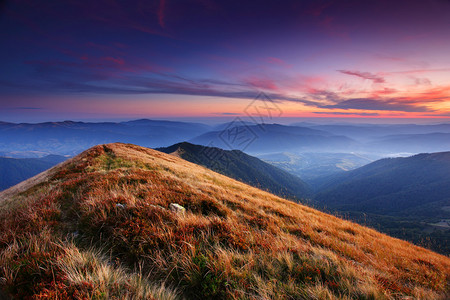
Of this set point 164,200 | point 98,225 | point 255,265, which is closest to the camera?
point 255,265

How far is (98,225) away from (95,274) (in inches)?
79.3

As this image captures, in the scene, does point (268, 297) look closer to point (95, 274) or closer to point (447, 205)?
point (95, 274)

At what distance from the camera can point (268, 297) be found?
286cm

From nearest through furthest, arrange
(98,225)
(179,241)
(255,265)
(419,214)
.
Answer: (255,265) → (179,241) → (98,225) → (419,214)

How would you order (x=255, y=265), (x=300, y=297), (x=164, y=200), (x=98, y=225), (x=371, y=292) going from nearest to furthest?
(x=300, y=297), (x=371, y=292), (x=255, y=265), (x=98, y=225), (x=164, y=200)

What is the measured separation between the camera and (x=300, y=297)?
2998mm

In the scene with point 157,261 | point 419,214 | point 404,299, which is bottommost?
point 419,214

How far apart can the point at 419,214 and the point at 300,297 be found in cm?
24914

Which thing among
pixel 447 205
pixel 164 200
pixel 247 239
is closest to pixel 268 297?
pixel 247 239

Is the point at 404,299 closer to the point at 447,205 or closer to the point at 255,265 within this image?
the point at 255,265

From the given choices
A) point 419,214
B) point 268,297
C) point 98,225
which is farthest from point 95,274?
point 419,214

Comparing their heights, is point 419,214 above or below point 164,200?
below

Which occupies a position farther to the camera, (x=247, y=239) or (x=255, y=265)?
(x=247, y=239)

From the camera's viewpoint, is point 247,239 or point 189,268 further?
point 247,239
